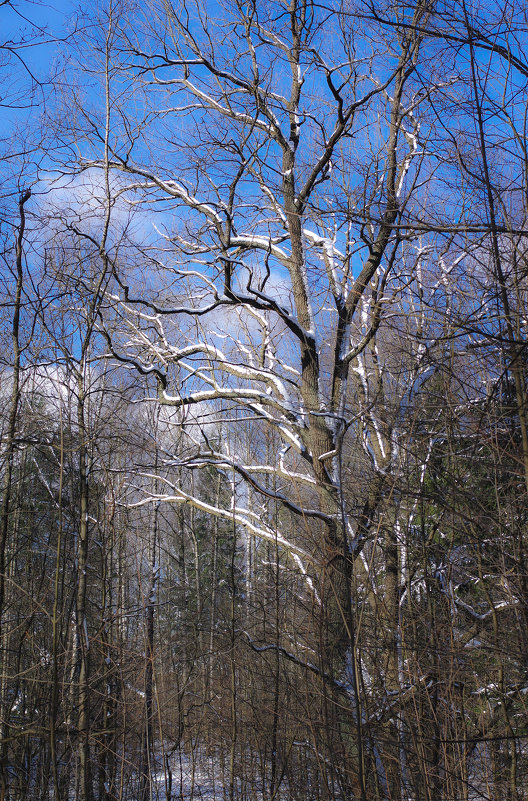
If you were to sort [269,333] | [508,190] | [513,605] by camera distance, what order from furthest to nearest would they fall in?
1. [269,333]
2. [513,605]
3. [508,190]

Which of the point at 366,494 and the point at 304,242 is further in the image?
the point at 304,242

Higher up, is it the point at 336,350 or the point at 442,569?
the point at 336,350

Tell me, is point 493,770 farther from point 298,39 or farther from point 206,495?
point 206,495

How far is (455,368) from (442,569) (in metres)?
2.29

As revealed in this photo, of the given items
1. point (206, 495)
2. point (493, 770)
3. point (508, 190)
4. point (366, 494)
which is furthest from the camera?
point (206, 495)

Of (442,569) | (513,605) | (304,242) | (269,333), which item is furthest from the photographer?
(269,333)

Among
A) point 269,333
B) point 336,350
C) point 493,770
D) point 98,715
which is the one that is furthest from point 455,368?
point 98,715

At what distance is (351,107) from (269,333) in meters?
3.04

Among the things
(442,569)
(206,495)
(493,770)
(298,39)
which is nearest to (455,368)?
(442,569)

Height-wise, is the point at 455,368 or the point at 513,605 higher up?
the point at 455,368

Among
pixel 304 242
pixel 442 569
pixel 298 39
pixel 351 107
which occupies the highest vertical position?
pixel 298 39

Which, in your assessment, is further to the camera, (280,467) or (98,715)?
(98,715)

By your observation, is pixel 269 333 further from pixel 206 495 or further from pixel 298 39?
pixel 206 495

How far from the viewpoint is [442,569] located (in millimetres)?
5695
